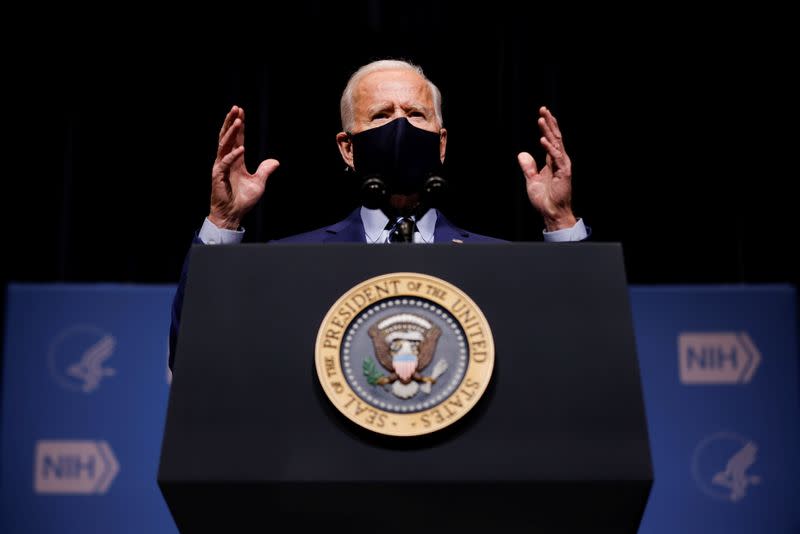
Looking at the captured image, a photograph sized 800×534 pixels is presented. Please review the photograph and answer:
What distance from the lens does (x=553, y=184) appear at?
169 centimetres

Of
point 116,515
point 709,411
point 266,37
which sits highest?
point 266,37

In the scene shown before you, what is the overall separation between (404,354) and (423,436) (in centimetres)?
11

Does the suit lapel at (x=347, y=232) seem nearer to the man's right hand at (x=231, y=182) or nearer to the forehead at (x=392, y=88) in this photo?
the forehead at (x=392, y=88)

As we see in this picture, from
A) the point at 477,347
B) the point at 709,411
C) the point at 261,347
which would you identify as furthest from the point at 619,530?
the point at 709,411

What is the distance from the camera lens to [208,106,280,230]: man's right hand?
1631 millimetres

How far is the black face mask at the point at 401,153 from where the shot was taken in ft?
5.64

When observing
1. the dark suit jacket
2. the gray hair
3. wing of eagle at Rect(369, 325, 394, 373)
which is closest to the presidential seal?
wing of eagle at Rect(369, 325, 394, 373)

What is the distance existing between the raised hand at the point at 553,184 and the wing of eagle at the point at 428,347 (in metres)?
0.57

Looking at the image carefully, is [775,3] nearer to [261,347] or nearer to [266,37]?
[266,37]

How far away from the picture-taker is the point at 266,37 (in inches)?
159

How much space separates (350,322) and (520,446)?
0.27m

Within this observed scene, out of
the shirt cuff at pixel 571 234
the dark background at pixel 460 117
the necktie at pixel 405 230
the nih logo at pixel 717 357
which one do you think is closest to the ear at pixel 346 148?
the shirt cuff at pixel 571 234

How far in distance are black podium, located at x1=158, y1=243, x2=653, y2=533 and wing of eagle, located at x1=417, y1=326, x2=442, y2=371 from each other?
0.08 meters

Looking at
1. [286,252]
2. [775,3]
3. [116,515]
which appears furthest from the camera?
[775,3]
